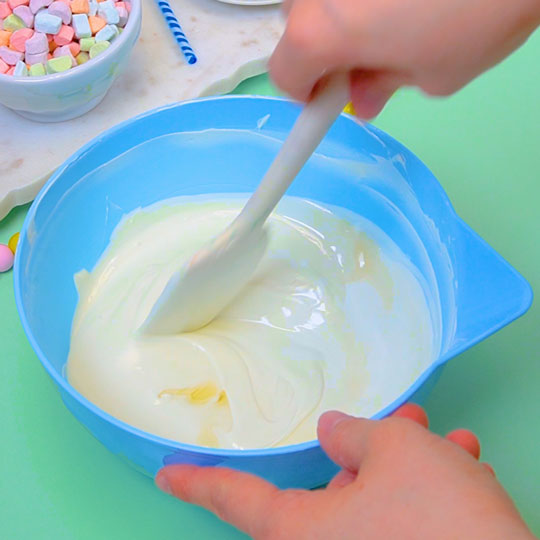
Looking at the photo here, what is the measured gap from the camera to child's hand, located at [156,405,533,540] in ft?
1.30

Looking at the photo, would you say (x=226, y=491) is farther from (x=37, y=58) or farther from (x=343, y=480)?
(x=37, y=58)

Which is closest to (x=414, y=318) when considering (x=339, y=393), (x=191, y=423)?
(x=339, y=393)

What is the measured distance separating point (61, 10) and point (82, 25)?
1.3 inches

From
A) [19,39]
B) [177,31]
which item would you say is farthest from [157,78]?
[19,39]

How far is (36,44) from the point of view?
808 millimetres

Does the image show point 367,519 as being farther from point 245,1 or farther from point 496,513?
point 245,1

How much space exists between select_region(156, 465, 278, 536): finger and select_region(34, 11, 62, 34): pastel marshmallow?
1.76 ft

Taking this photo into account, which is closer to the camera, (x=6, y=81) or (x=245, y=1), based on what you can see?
(x=6, y=81)

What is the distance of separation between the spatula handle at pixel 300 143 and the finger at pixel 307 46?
64 millimetres

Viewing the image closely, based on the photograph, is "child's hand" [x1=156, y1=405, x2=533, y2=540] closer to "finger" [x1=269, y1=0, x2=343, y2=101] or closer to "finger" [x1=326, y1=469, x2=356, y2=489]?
"finger" [x1=326, y1=469, x2=356, y2=489]

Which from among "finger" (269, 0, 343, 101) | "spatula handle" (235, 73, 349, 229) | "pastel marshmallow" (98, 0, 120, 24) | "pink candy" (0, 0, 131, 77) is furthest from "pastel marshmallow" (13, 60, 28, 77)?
"finger" (269, 0, 343, 101)

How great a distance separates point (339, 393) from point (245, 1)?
0.56m

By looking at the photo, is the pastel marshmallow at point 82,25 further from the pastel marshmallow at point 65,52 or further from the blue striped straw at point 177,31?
the blue striped straw at point 177,31

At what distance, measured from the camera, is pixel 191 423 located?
690mm
